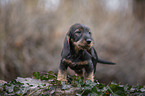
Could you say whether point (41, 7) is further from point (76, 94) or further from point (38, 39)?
point (76, 94)

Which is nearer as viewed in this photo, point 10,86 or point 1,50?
point 10,86

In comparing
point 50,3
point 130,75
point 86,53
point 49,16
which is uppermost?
point 50,3

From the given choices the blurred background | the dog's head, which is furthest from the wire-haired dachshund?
the blurred background

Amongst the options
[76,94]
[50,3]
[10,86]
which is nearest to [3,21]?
[50,3]

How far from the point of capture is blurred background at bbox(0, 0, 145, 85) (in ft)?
15.5

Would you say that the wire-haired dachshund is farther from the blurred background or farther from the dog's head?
the blurred background

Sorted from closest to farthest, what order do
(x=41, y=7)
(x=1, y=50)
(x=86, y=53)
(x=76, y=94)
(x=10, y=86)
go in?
(x=76, y=94)
(x=10, y=86)
(x=86, y=53)
(x=1, y=50)
(x=41, y=7)

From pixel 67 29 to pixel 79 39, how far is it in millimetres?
3787

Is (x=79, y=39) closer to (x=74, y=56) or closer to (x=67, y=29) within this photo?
(x=74, y=56)

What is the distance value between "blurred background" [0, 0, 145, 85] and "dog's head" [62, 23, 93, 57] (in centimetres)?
303

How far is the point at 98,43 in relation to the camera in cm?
593

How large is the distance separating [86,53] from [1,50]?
3.08 m

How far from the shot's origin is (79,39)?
5.99 feet

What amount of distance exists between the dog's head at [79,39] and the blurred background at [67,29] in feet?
9.95
